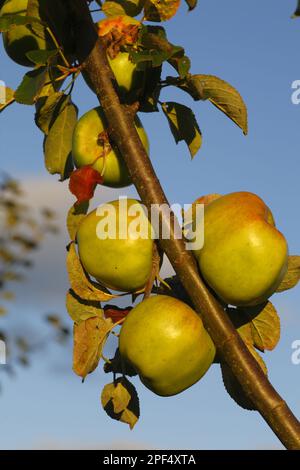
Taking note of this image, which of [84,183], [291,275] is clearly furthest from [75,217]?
[291,275]

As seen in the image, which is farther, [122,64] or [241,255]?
[122,64]

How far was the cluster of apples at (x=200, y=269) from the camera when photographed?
1.62 meters

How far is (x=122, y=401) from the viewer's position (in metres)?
1.80

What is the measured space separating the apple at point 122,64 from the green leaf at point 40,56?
131 millimetres

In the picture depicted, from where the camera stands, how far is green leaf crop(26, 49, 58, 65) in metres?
1.77

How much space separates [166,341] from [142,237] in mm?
253

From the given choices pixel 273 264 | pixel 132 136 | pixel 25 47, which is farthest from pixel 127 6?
pixel 273 264

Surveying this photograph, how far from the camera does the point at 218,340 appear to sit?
159 centimetres

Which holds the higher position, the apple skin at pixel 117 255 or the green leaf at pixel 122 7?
the green leaf at pixel 122 7

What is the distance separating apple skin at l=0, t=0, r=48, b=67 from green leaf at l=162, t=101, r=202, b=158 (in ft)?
1.25

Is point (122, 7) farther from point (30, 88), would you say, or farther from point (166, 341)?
point (166, 341)

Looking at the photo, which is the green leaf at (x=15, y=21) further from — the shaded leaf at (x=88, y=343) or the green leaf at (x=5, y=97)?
the shaded leaf at (x=88, y=343)

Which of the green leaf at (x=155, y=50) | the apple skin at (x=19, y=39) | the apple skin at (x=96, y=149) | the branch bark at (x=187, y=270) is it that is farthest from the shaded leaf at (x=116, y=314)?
the apple skin at (x=19, y=39)

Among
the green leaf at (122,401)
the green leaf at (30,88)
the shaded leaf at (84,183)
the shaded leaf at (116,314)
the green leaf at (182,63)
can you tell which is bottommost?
the green leaf at (122,401)
